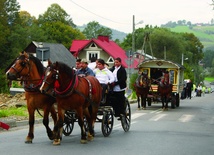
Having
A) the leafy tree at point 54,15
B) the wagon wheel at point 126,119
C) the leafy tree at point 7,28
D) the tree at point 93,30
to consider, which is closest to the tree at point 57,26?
the leafy tree at point 54,15

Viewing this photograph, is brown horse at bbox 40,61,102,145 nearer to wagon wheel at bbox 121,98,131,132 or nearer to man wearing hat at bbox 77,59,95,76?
man wearing hat at bbox 77,59,95,76

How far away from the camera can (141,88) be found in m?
28.6

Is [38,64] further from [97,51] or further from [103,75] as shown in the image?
[97,51]

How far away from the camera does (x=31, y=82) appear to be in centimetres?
1266

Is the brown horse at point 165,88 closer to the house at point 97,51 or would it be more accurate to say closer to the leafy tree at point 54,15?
the house at point 97,51

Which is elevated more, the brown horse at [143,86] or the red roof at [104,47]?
the red roof at [104,47]

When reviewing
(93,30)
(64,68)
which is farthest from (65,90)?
(93,30)

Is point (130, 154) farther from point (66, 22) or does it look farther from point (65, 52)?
point (66, 22)

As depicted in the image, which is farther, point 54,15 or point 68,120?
point 54,15

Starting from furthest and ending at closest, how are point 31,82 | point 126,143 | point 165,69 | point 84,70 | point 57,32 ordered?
point 57,32 → point 165,69 → point 84,70 → point 126,143 → point 31,82

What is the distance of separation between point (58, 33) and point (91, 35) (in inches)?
1725

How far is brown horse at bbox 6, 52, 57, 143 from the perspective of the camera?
41.1 feet

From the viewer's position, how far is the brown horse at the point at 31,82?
12.5 m

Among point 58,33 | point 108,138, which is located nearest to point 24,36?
point 58,33
